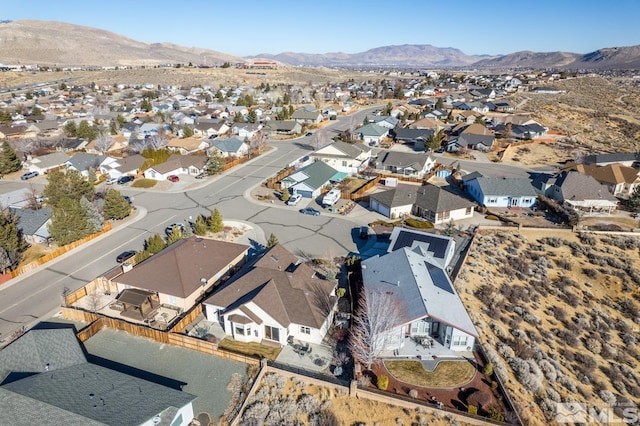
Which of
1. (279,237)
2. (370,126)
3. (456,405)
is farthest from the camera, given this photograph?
(370,126)

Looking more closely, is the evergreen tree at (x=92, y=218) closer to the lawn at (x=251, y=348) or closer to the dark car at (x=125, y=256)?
the dark car at (x=125, y=256)

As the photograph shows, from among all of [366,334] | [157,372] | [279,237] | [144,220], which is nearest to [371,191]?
[279,237]

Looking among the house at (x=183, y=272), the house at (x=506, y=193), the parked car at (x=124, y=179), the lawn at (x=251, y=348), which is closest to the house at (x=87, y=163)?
the parked car at (x=124, y=179)

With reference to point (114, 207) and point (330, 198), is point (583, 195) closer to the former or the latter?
point (330, 198)

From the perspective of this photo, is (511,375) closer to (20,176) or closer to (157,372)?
(157,372)

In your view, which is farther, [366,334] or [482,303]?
[482,303]
